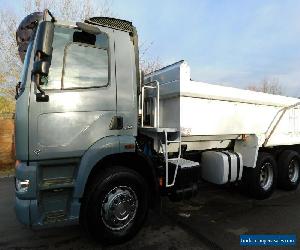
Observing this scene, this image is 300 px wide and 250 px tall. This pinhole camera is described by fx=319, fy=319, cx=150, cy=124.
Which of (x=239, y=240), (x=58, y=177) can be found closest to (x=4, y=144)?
(x=58, y=177)

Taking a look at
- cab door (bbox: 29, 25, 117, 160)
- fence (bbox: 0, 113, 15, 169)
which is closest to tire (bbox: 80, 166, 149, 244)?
cab door (bbox: 29, 25, 117, 160)

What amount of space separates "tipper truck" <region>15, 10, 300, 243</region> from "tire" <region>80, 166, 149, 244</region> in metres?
0.01

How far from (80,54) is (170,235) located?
2777 mm

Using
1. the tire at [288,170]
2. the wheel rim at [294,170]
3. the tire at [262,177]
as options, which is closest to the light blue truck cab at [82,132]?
the tire at [262,177]

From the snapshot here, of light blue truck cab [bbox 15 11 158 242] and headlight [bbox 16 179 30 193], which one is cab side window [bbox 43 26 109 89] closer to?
light blue truck cab [bbox 15 11 158 242]

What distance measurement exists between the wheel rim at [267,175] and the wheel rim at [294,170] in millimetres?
934

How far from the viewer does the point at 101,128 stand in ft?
13.5

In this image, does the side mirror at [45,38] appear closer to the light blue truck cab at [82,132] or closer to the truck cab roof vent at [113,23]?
the light blue truck cab at [82,132]

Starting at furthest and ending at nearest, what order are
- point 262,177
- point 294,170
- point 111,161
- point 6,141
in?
point 6,141
point 294,170
point 262,177
point 111,161

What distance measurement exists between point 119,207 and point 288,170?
14.7 feet

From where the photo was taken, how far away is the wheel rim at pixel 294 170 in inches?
288

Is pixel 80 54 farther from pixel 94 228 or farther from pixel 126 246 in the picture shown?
pixel 126 246

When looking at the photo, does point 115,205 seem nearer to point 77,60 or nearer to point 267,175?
point 77,60

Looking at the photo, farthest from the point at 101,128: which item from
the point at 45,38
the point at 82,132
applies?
the point at 45,38
